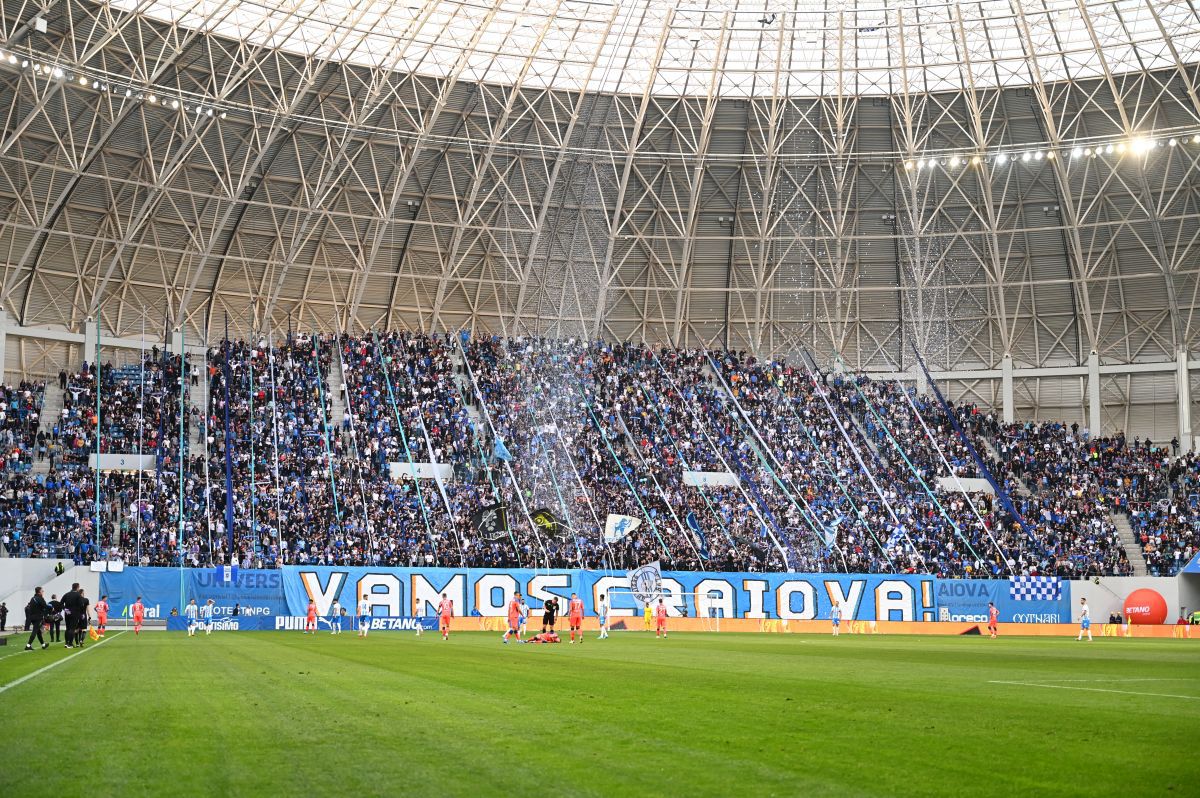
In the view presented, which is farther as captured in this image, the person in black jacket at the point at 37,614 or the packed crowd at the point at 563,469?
the packed crowd at the point at 563,469

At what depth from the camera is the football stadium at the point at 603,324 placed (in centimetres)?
4888

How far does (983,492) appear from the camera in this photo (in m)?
63.4

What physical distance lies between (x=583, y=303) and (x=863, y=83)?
18.3 meters

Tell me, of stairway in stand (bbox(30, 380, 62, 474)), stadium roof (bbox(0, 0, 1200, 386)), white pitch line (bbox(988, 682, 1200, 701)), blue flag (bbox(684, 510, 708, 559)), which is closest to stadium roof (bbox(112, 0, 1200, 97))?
stadium roof (bbox(0, 0, 1200, 386))

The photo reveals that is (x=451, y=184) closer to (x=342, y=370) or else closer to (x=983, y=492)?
(x=342, y=370)

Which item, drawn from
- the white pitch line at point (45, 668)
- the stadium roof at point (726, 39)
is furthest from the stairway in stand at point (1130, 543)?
the white pitch line at point (45, 668)

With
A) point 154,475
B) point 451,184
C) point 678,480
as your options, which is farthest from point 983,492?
point 154,475

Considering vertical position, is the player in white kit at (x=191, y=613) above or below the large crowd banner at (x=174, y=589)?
below

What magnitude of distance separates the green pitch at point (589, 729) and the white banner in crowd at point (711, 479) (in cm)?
3584

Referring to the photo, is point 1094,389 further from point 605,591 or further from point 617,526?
point 605,591

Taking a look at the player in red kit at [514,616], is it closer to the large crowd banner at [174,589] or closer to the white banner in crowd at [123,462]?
the large crowd banner at [174,589]

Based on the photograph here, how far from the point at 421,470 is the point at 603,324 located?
615 inches

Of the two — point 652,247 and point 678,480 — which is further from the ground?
point 652,247

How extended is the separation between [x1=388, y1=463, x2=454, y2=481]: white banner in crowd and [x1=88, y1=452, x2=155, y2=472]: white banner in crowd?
1033 centimetres
